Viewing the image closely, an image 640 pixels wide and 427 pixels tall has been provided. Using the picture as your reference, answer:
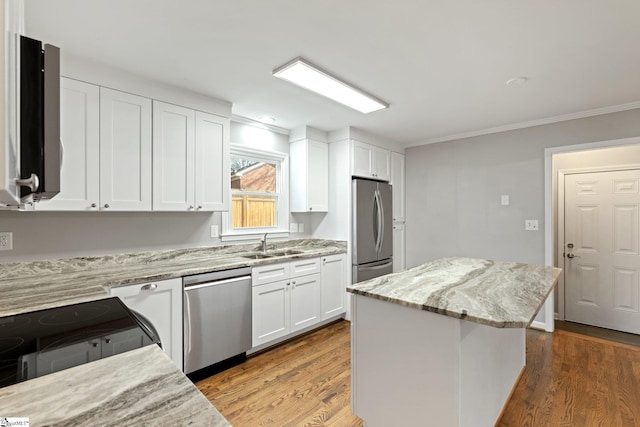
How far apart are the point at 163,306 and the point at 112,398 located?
1647 millimetres

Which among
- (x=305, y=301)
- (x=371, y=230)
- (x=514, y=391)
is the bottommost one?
(x=514, y=391)

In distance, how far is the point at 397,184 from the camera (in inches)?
179

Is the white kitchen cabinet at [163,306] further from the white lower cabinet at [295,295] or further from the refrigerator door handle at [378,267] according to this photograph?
the refrigerator door handle at [378,267]

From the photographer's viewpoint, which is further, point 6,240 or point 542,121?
point 542,121

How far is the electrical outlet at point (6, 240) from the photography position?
202cm

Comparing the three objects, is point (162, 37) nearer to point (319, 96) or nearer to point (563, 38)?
point (319, 96)

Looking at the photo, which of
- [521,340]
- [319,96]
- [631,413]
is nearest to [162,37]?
[319,96]

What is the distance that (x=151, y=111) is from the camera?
241 cm

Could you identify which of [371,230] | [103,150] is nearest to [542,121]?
[371,230]

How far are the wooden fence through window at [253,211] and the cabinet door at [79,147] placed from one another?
1.40 meters

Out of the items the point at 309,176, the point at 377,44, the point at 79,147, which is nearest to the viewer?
the point at 377,44

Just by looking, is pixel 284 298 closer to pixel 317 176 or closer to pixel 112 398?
pixel 317 176

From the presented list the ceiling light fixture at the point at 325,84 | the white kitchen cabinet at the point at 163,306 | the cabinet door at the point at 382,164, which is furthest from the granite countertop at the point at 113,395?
the cabinet door at the point at 382,164

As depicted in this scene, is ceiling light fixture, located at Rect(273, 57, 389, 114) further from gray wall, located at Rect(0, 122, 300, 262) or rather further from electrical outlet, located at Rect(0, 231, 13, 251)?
electrical outlet, located at Rect(0, 231, 13, 251)
